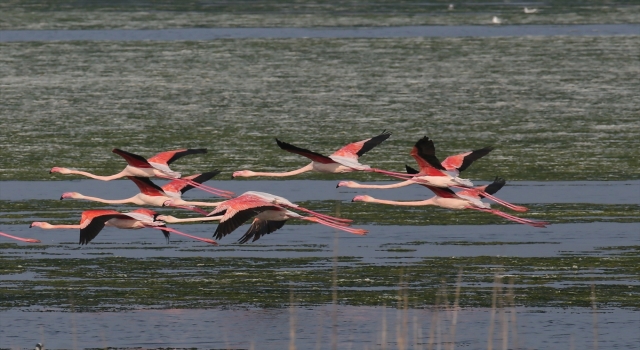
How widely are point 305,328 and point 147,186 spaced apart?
441cm

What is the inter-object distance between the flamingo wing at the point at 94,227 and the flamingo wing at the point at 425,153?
3.26 m

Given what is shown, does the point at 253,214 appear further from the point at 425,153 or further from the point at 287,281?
the point at 425,153

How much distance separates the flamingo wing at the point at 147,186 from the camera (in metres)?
15.6

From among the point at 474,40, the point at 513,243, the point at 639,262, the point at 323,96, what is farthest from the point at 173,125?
the point at 474,40

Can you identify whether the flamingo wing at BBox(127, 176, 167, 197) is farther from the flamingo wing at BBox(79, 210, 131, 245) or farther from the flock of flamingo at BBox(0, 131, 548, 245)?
the flamingo wing at BBox(79, 210, 131, 245)

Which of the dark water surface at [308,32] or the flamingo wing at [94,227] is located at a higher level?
the dark water surface at [308,32]

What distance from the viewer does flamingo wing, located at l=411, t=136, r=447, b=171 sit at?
14.2 meters

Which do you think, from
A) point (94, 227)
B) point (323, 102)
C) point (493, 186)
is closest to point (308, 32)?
point (323, 102)

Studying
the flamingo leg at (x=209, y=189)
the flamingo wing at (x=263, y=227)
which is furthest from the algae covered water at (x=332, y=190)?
the flamingo leg at (x=209, y=189)

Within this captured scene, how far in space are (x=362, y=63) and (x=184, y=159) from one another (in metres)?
13.2

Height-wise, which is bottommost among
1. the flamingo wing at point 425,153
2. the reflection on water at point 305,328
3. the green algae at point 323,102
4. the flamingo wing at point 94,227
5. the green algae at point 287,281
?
the green algae at point 287,281

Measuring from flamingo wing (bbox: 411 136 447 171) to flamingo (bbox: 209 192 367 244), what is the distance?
3.77 feet

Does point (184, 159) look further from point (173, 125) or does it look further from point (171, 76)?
point (171, 76)

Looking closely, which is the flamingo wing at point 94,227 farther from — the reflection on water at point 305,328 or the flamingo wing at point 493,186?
the flamingo wing at point 493,186
